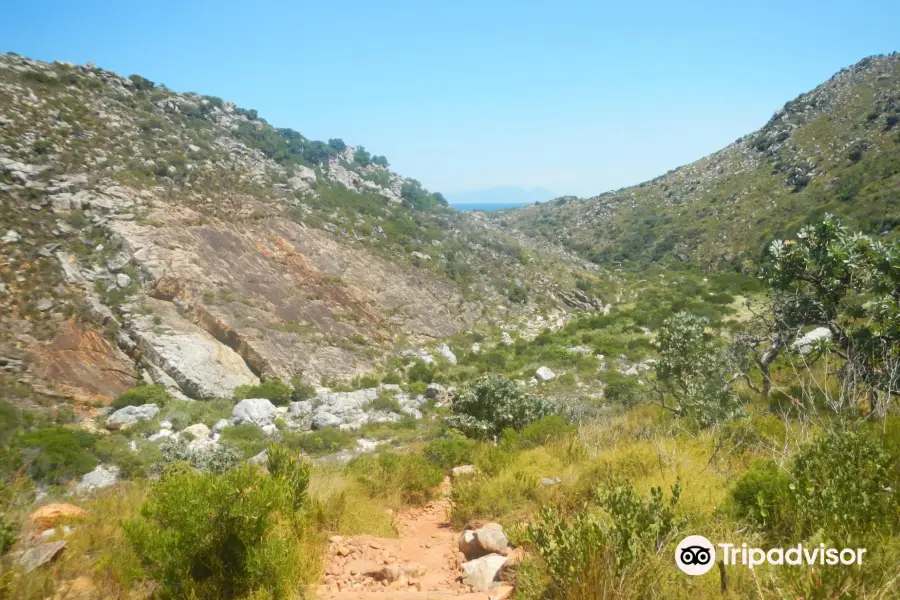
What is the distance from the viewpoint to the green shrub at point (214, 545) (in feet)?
10.8

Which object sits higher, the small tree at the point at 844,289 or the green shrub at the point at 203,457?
the small tree at the point at 844,289

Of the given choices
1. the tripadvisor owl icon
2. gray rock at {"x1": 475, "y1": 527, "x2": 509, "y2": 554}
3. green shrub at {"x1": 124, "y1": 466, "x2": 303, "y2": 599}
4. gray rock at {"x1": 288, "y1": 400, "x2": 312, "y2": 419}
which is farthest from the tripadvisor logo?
gray rock at {"x1": 288, "y1": 400, "x2": 312, "y2": 419}

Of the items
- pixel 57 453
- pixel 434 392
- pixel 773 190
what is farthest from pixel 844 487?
pixel 773 190

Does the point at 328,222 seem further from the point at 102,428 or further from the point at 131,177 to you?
the point at 102,428

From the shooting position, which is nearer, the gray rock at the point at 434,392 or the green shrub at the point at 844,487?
the green shrub at the point at 844,487

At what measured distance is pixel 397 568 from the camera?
13.3 feet

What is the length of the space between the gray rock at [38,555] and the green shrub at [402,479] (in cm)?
339

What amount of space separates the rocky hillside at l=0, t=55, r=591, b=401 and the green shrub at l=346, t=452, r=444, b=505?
11.8m

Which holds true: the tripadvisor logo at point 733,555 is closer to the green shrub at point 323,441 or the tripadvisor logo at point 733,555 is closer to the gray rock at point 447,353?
the green shrub at point 323,441

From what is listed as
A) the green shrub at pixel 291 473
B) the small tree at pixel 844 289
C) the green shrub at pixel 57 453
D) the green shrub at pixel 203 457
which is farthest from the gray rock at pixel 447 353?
the green shrub at pixel 291 473

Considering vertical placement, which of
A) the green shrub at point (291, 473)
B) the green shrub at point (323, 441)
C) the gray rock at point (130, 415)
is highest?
the green shrub at point (291, 473)

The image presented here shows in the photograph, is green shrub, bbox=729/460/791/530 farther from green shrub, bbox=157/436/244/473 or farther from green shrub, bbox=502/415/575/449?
green shrub, bbox=157/436/244/473

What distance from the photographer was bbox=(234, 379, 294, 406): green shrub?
16.8 m

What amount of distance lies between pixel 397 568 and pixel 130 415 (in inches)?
538
